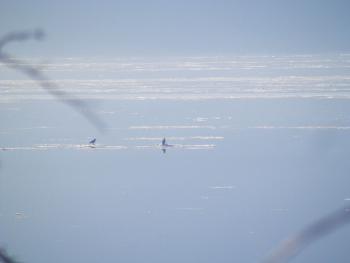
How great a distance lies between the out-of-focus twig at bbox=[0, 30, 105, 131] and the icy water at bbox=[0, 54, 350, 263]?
0.9 inches

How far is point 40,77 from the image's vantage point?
1.10 m

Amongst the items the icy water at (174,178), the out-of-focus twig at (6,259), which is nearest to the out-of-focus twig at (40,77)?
the icy water at (174,178)

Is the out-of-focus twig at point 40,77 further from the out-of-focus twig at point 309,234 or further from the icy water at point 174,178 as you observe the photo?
the out-of-focus twig at point 309,234

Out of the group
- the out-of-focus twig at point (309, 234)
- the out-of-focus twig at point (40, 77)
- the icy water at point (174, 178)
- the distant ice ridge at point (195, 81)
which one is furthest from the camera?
the distant ice ridge at point (195, 81)

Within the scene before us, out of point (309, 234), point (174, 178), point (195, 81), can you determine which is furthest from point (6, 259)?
point (195, 81)

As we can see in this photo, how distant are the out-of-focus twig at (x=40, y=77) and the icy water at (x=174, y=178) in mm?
23

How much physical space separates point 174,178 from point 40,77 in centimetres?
2128

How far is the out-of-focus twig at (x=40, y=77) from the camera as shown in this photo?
1058mm

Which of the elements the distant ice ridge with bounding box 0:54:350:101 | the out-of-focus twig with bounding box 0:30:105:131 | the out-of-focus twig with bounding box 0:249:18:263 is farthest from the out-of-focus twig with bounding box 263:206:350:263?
the distant ice ridge with bounding box 0:54:350:101

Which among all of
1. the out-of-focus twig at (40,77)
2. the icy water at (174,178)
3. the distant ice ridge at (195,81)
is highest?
the distant ice ridge at (195,81)

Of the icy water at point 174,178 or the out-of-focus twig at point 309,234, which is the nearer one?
the out-of-focus twig at point 309,234

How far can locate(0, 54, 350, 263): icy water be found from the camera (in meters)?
15.7

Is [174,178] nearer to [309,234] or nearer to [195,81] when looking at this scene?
[309,234]

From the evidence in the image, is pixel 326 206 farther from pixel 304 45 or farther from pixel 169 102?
pixel 304 45
